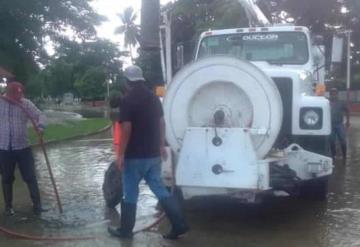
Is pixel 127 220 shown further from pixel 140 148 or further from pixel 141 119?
pixel 141 119

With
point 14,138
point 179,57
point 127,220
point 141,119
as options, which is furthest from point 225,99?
point 14,138

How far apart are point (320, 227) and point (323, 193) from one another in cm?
148

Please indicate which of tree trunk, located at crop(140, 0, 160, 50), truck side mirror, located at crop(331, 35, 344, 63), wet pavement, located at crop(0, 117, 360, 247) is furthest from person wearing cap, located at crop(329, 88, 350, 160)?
tree trunk, located at crop(140, 0, 160, 50)

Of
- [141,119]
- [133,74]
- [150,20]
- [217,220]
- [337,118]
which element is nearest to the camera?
[141,119]

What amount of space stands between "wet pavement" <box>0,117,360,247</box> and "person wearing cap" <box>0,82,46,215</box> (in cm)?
47

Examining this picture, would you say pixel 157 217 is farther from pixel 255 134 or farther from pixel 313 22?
pixel 313 22

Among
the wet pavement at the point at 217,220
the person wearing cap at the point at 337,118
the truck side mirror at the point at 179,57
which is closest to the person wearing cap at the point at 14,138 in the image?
the wet pavement at the point at 217,220

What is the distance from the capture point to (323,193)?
862cm

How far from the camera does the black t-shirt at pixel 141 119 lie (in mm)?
6480

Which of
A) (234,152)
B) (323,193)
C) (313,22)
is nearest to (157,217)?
(234,152)

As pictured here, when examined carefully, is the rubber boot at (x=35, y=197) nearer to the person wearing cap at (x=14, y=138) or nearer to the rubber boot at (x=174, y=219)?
the person wearing cap at (x=14, y=138)

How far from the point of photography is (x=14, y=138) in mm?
7855

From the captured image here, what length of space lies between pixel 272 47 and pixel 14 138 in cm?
411

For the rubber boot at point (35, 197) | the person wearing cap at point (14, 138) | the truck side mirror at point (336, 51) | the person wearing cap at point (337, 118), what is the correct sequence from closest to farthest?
the person wearing cap at point (14, 138) < the rubber boot at point (35, 197) < the truck side mirror at point (336, 51) < the person wearing cap at point (337, 118)
